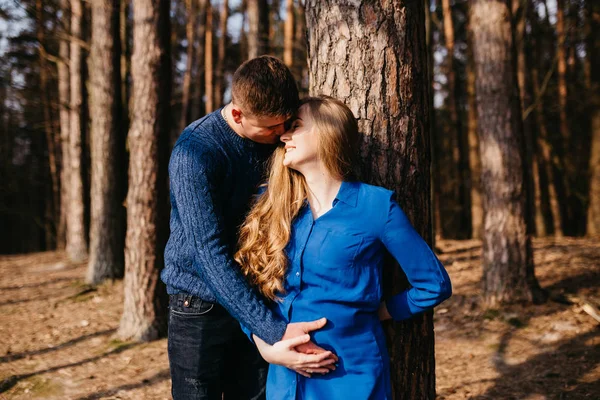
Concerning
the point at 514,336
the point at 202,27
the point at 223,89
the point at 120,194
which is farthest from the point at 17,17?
the point at 514,336

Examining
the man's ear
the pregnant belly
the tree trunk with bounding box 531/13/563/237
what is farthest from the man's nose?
the tree trunk with bounding box 531/13/563/237

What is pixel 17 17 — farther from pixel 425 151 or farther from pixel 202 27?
pixel 425 151

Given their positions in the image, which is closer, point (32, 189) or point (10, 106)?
point (10, 106)

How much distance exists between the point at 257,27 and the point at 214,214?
8762mm

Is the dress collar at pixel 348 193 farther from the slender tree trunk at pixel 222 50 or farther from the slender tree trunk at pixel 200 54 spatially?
the slender tree trunk at pixel 222 50

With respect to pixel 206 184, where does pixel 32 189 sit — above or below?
above

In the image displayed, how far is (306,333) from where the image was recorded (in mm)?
1889

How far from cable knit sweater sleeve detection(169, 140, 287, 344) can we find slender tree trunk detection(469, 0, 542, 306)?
15.6 ft

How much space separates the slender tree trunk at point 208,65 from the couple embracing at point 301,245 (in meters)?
12.0

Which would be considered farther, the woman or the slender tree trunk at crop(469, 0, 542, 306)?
the slender tree trunk at crop(469, 0, 542, 306)

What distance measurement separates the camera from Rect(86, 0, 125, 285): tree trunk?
8.13 meters

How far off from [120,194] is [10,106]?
16.2 meters

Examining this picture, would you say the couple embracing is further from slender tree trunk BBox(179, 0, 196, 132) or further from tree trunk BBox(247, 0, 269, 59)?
slender tree trunk BBox(179, 0, 196, 132)

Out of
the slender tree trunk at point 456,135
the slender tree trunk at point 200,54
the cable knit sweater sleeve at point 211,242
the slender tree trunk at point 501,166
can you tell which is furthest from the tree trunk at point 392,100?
the slender tree trunk at point 200,54
